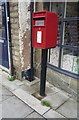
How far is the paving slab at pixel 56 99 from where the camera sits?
2.25 m

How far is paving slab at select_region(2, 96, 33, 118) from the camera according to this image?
6.47ft

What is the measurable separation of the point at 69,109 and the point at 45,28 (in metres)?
1.58

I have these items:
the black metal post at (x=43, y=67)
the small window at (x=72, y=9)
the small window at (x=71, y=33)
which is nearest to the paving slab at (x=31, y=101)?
the black metal post at (x=43, y=67)

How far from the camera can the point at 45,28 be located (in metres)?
1.95

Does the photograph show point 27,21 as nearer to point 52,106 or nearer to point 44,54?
point 44,54

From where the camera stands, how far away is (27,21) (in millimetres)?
2842

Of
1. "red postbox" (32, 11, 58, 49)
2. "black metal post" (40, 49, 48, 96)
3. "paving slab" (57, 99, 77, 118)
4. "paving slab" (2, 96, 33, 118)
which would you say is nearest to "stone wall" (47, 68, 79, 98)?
"paving slab" (57, 99, 77, 118)

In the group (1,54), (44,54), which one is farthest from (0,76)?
(44,54)

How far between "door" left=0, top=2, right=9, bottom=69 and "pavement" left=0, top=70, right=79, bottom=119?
79 centimetres

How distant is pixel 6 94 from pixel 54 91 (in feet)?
3.70

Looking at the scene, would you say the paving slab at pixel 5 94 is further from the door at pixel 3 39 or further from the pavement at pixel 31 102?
the door at pixel 3 39

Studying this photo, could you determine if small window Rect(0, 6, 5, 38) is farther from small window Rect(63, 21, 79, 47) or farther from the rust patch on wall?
small window Rect(63, 21, 79, 47)

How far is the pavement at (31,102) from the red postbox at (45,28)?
1142mm

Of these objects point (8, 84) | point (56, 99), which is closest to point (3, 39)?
point (8, 84)
